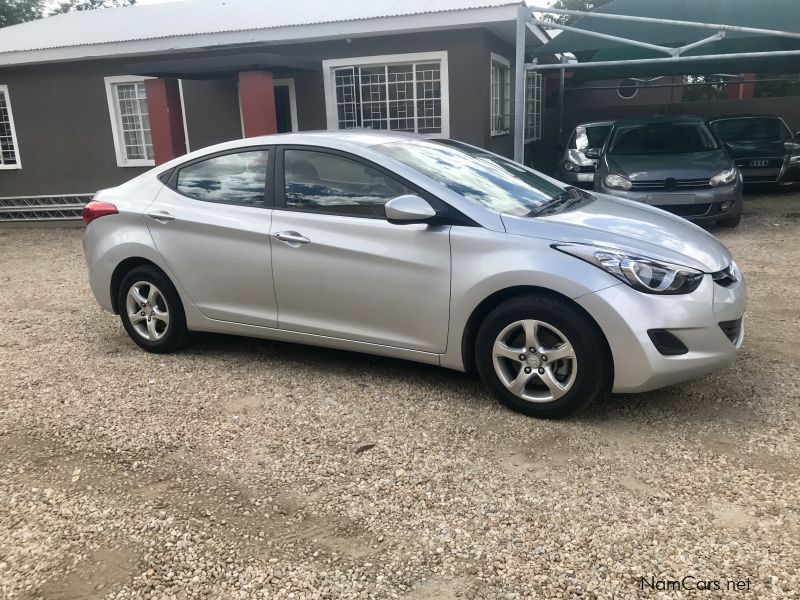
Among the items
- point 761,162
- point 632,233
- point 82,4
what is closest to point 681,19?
point 761,162

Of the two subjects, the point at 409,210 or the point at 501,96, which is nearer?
the point at 409,210

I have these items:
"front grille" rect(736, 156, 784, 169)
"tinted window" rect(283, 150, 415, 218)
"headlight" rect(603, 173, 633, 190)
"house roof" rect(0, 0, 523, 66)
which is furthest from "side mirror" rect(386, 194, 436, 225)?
"front grille" rect(736, 156, 784, 169)

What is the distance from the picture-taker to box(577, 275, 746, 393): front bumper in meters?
3.37

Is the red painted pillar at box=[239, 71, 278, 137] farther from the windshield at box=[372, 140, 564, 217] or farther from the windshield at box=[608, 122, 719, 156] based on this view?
the windshield at box=[372, 140, 564, 217]

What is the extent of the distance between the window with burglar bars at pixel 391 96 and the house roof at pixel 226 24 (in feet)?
2.75

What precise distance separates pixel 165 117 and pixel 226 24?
2.04 metres

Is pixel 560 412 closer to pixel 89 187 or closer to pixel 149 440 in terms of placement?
pixel 149 440

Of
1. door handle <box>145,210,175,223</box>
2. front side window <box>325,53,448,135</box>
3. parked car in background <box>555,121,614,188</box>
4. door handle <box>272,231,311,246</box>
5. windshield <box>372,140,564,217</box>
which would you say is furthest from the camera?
parked car in background <box>555,121,614,188</box>

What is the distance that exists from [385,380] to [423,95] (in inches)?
319

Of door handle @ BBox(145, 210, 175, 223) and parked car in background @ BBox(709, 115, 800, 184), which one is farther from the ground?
door handle @ BBox(145, 210, 175, 223)

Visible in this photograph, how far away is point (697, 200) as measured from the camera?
8609mm

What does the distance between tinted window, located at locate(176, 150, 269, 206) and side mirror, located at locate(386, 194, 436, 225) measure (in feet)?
3.59

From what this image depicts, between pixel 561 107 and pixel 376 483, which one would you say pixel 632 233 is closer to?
pixel 376 483

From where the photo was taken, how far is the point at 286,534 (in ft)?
9.21
